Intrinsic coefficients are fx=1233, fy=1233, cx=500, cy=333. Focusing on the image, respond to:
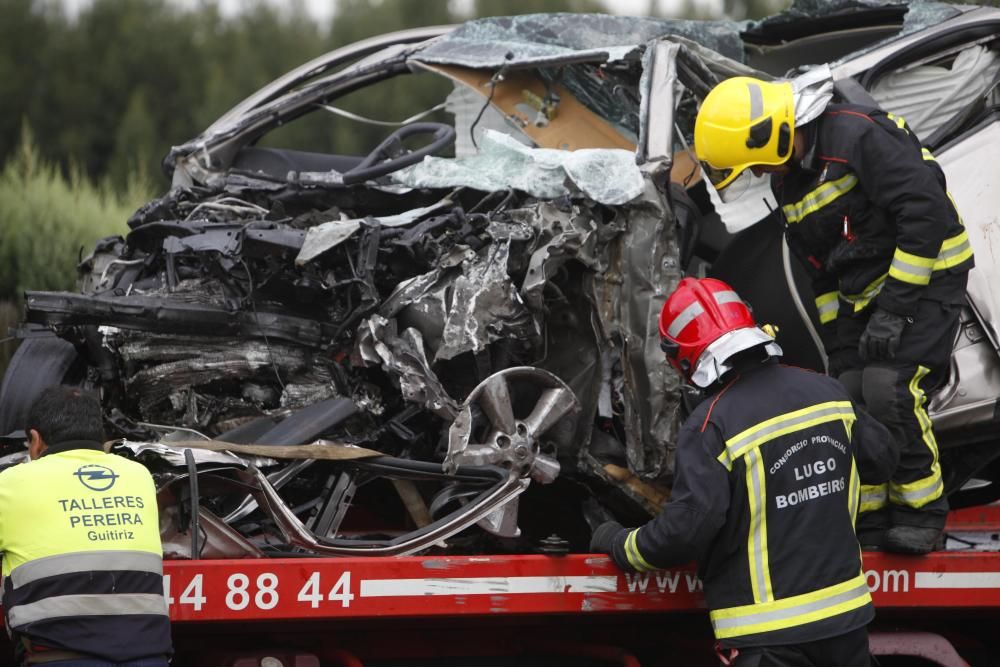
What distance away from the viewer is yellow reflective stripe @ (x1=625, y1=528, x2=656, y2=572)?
11.4 feet

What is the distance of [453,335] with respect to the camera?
3.88 meters

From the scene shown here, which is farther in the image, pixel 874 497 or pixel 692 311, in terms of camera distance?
pixel 874 497

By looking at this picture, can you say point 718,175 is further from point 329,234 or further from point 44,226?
point 44,226

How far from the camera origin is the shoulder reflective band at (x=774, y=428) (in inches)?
132

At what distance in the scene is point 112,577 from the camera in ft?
9.56

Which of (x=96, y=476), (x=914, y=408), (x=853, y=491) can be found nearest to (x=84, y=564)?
(x=96, y=476)

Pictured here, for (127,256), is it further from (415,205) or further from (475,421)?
(475,421)

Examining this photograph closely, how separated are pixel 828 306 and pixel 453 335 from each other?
1291 mm

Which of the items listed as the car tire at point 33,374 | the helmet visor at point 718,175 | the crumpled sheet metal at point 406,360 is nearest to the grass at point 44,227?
the car tire at point 33,374

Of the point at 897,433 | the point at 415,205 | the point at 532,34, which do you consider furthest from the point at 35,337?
Answer: the point at 897,433

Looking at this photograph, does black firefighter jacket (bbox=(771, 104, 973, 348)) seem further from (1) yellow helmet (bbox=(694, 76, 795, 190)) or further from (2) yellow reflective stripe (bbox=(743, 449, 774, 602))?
(2) yellow reflective stripe (bbox=(743, 449, 774, 602))

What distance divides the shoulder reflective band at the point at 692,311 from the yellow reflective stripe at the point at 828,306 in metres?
0.70

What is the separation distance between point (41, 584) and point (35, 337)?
147 cm

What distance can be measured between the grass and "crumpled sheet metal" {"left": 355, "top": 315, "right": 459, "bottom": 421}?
4713 mm
